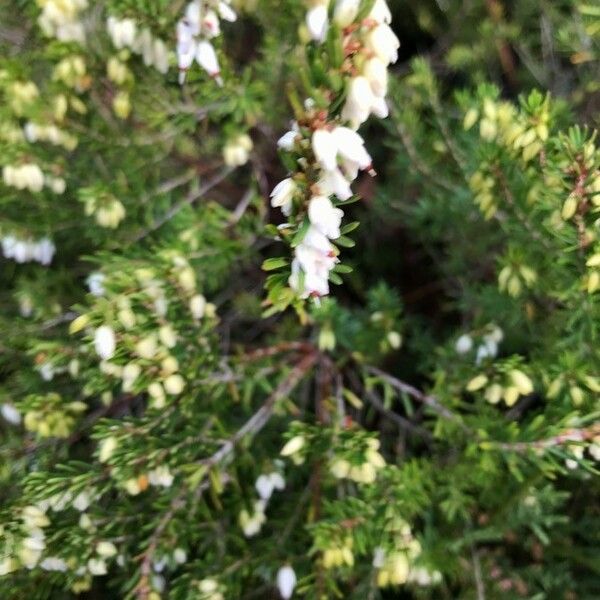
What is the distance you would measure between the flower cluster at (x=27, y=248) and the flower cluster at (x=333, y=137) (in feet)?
3.39

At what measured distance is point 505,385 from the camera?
4.37ft

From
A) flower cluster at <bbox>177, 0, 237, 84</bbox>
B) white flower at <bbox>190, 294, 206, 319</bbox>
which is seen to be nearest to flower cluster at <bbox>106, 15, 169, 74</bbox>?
flower cluster at <bbox>177, 0, 237, 84</bbox>

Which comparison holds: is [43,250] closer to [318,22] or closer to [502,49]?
[318,22]

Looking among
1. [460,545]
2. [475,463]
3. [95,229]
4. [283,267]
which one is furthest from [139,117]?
[460,545]

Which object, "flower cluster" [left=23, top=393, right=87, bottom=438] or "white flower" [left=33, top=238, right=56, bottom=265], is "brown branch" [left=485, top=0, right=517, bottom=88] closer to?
"white flower" [left=33, top=238, right=56, bottom=265]

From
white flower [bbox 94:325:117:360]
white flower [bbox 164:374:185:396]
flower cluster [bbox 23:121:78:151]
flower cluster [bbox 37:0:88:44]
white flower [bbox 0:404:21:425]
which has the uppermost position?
flower cluster [bbox 37:0:88:44]

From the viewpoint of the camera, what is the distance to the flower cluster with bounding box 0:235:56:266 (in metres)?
1.62

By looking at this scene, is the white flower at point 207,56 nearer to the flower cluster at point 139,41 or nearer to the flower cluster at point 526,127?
the flower cluster at point 139,41

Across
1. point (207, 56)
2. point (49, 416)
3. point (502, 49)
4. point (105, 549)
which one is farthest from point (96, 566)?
point (502, 49)

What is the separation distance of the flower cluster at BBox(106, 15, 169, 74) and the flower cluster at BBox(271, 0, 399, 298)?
60 centimetres

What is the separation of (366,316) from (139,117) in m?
0.77

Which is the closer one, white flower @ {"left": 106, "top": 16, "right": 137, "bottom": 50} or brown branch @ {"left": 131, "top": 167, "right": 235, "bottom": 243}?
white flower @ {"left": 106, "top": 16, "right": 137, "bottom": 50}

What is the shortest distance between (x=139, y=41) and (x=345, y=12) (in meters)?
0.71

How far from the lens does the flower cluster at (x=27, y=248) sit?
1615 millimetres
